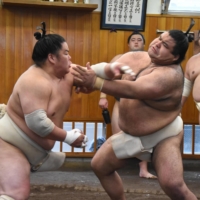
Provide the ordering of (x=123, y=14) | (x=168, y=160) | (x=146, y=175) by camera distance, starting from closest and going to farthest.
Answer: (x=168, y=160) < (x=146, y=175) < (x=123, y=14)

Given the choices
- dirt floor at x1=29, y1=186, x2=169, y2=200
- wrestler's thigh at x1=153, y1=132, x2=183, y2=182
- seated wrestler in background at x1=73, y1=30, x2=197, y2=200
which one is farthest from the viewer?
dirt floor at x1=29, y1=186, x2=169, y2=200

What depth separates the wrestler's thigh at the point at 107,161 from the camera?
9.53 ft

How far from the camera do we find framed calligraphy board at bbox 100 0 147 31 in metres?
4.73

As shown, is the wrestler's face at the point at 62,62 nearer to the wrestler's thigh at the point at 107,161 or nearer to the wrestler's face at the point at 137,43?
the wrestler's thigh at the point at 107,161

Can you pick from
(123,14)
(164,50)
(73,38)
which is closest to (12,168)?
(164,50)

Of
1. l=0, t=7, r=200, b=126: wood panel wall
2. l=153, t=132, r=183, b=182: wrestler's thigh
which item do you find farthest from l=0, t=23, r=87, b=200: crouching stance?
l=0, t=7, r=200, b=126: wood panel wall

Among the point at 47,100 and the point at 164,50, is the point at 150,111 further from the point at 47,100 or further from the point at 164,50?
the point at 47,100

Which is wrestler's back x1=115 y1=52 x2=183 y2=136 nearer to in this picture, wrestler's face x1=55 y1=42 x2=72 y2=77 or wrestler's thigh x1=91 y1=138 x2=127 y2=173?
wrestler's thigh x1=91 y1=138 x2=127 y2=173

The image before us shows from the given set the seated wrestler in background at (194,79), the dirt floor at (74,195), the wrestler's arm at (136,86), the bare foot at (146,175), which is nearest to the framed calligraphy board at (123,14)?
the seated wrestler in background at (194,79)

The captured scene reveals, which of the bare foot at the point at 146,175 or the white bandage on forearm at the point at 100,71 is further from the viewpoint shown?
the bare foot at the point at 146,175

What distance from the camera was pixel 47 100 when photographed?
2508 millimetres

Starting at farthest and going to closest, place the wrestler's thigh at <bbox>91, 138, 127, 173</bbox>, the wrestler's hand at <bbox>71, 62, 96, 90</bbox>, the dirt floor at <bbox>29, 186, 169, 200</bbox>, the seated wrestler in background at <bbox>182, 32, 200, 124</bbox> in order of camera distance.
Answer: the seated wrestler in background at <bbox>182, 32, 200, 124</bbox> < the dirt floor at <bbox>29, 186, 169, 200</bbox> < the wrestler's thigh at <bbox>91, 138, 127, 173</bbox> < the wrestler's hand at <bbox>71, 62, 96, 90</bbox>

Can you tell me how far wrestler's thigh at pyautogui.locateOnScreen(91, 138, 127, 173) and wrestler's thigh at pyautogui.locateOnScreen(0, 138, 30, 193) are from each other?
53 cm

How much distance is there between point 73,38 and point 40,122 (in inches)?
97.6
